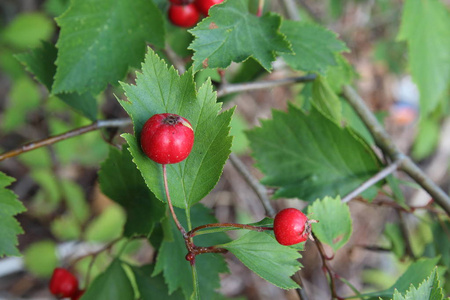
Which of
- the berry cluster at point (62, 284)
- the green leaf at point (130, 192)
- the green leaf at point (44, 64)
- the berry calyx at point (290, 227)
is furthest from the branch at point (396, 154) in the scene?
the berry cluster at point (62, 284)

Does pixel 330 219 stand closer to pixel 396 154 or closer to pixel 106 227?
pixel 396 154

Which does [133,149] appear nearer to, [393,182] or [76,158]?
[393,182]

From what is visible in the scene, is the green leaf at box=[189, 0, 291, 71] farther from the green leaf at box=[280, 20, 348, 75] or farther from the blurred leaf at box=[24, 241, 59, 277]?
the blurred leaf at box=[24, 241, 59, 277]

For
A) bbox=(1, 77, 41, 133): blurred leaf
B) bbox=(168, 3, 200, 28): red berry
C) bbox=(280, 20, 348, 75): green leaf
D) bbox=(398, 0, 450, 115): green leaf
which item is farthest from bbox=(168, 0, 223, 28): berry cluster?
bbox=(1, 77, 41, 133): blurred leaf

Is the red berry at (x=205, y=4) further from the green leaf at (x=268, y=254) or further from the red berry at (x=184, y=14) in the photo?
the green leaf at (x=268, y=254)

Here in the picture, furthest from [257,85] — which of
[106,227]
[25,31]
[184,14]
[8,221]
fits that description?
[25,31]

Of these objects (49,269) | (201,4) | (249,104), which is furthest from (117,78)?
(249,104)
